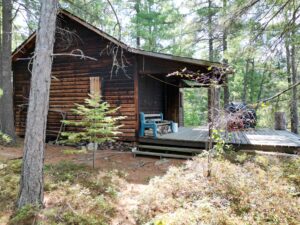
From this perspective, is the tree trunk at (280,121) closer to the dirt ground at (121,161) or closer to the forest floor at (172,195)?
the forest floor at (172,195)

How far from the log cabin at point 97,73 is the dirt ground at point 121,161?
100cm

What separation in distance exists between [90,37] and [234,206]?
333 inches

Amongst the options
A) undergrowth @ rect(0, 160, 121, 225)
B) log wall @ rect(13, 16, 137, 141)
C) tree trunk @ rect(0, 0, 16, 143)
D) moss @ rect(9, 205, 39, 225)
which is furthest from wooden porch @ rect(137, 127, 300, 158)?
tree trunk @ rect(0, 0, 16, 143)

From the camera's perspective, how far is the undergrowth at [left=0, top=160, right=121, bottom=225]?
13.0 feet

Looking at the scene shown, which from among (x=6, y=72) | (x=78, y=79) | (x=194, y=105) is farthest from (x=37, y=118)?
(x=194, y=105)

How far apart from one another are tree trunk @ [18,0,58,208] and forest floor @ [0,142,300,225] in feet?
1.07

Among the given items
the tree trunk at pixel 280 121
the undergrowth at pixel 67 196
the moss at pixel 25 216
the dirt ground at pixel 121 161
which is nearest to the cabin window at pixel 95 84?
the dirt ground at pixel 121 161

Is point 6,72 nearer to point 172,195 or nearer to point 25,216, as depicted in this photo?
point 25,216

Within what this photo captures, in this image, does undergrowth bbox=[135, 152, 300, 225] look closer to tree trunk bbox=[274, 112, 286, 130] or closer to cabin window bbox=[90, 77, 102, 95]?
cabin window bbox=[90, 77, 102, 95]

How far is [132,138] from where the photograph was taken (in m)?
9.28

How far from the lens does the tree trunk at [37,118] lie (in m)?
4.05

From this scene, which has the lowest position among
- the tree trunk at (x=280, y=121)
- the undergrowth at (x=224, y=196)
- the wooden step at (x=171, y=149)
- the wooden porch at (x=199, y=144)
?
the undergrowth at (x=224, y=196)

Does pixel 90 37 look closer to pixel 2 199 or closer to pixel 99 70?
pixel 99 70

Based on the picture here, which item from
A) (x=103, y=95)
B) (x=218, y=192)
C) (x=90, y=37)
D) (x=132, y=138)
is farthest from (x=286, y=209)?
(x=90, y=37)
